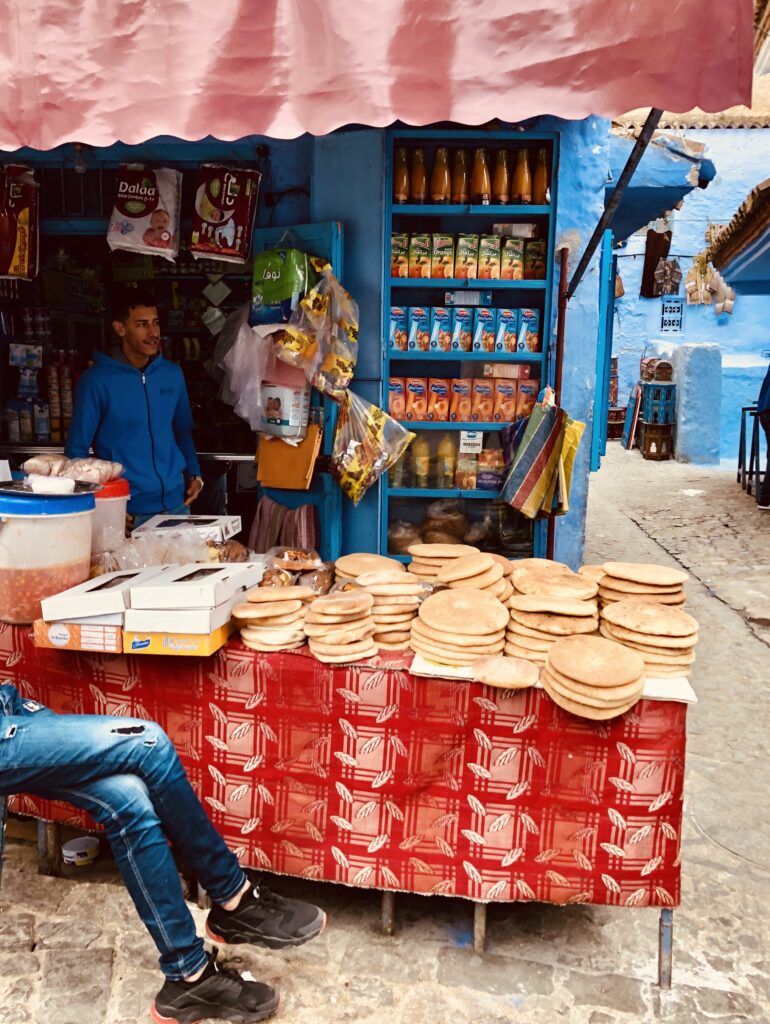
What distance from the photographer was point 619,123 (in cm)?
1178

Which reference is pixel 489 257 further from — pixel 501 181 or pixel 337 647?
pixel 337 647

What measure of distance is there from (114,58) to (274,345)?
2.19 meters

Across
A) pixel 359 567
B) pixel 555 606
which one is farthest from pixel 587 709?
pixel 359 567

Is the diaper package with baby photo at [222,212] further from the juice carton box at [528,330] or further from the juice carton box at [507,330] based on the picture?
the juice carton box at [528,330]

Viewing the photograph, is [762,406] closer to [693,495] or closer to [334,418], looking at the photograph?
[693,495]

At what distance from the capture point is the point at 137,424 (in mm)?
4359

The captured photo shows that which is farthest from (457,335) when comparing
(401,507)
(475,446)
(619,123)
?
(619,123)

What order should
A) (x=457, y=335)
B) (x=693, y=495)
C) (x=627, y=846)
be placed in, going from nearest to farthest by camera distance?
(x=627, y=846), (x=457, y=335), (x=693, y=495)

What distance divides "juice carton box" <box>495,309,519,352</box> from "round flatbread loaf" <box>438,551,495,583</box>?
2.45 m

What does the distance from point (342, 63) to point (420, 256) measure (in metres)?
→ 2.73

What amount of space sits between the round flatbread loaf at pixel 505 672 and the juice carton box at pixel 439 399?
9.51 ft

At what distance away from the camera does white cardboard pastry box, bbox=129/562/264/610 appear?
8.35 ft

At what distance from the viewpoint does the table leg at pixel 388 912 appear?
2686 millimetres

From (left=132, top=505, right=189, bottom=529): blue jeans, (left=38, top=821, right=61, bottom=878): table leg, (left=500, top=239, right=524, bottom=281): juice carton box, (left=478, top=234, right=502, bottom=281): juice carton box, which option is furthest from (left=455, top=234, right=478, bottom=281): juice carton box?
(left=38, top=821, right=61, bottom=878): table leg
